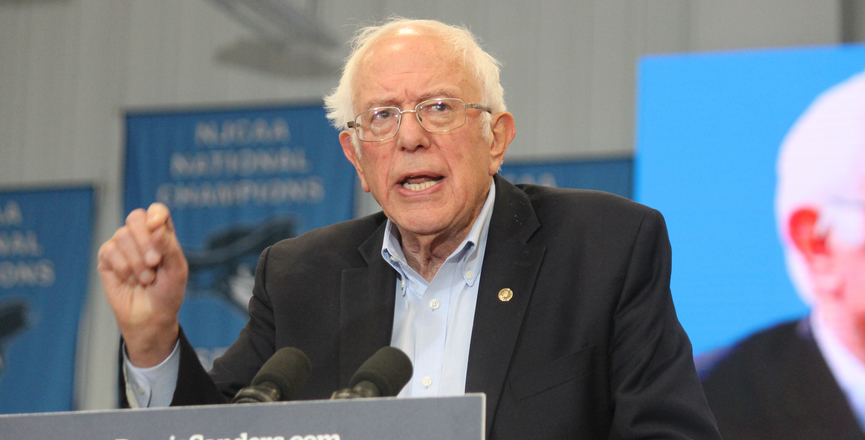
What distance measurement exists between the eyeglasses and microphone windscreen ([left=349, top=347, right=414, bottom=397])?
70 cm

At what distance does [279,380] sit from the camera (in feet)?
3.72

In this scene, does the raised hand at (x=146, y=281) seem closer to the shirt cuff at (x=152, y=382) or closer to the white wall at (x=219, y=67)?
the shirt cuff at (x=152, y=382)

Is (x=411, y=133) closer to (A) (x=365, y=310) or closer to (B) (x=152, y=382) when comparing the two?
(A) (x=365, y=310)

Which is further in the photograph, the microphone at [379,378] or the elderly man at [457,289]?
the elderly man at [457,289]

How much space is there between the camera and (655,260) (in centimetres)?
165

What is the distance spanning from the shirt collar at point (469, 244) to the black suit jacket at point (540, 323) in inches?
0.8

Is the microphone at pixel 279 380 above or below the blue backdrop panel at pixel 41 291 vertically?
above

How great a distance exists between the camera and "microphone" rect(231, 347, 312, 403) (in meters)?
1.10

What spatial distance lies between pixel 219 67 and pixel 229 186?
1101 millimetres

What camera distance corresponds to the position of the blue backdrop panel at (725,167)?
3.91 meters

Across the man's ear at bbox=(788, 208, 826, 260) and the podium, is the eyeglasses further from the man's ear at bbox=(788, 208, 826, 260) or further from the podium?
the man's ear at bbox=(788, 208, 826, 260)

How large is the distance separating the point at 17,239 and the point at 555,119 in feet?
14.5

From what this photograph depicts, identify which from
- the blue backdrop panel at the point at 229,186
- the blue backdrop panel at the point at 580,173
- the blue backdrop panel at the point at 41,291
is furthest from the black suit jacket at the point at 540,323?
the blue backdrop panel at the point at 41,291

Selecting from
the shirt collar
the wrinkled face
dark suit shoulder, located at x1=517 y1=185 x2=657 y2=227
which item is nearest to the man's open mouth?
the wrinkled face
